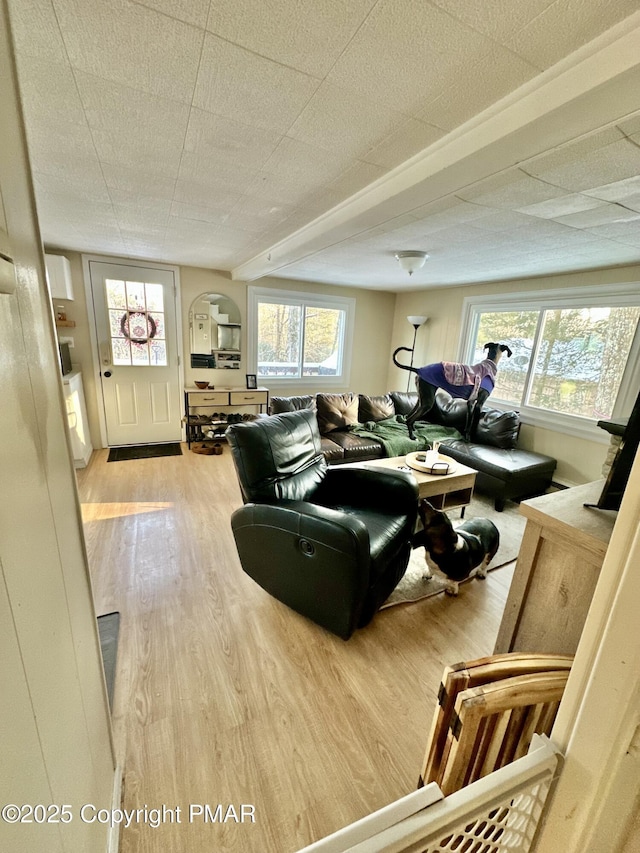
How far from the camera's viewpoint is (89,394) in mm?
4086

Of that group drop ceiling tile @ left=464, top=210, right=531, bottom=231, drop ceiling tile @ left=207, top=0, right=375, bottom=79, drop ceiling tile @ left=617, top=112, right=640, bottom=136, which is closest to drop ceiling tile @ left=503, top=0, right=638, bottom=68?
drop ceiling tile @ left=617, top=112, right=640, bottom=136

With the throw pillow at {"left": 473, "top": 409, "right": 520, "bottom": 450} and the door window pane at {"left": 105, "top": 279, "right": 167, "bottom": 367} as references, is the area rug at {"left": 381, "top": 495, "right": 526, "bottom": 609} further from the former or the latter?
the door window pane at {"left": 105, "top": 279, "right": 167, "bottom": 367}

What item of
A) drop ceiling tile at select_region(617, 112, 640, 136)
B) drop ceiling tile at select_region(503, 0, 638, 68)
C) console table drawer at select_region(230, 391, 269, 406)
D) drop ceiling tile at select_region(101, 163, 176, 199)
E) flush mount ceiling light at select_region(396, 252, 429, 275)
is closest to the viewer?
drop ceiling tile at select_region(503, 0, 638, 68)

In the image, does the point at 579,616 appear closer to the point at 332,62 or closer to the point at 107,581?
the point at 332,62

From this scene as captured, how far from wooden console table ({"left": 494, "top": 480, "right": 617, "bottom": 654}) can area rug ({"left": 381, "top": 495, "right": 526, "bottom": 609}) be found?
0.96 m

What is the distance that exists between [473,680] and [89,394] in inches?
183

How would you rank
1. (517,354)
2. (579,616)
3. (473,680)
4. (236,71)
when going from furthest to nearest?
(517,354), (236,71), (579,616), (473,680)

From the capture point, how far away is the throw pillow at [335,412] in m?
3.80

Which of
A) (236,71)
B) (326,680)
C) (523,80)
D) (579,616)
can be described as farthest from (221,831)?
(523,80)

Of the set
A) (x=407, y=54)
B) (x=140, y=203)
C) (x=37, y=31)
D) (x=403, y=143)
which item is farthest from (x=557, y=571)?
(x=140, y=203)

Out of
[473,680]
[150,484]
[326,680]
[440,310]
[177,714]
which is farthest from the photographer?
[440,310]

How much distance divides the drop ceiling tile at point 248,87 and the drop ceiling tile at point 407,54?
13 cm

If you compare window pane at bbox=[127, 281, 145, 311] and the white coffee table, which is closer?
the white coffee table

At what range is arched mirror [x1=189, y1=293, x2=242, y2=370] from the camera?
439 cm
